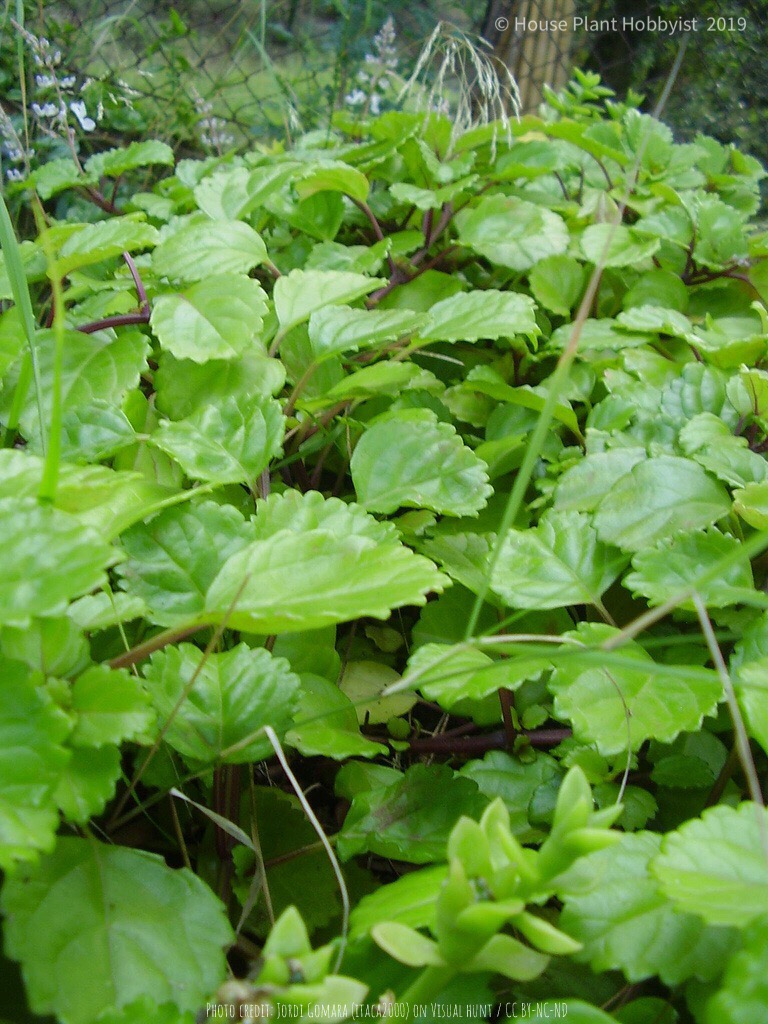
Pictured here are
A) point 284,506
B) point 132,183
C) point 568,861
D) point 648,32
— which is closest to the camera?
point 568,861

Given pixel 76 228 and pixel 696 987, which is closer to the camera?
pixel 696 987

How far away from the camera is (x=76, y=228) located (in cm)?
81

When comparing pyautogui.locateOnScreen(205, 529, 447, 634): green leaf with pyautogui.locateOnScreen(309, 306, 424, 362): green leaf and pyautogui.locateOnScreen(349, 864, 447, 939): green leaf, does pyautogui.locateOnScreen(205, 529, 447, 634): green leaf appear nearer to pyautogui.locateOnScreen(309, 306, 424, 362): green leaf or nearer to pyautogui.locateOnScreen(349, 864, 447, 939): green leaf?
pyautogui.locateOnScreen(349, 864, 447, 939): green leaf

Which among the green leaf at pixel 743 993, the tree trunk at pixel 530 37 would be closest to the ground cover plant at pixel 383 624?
the green leaf at pixel 743 993

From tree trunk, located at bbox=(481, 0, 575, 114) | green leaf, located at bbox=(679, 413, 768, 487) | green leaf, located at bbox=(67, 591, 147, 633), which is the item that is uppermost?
tree trunk, located at bbox=(481, 0, 575, 114)

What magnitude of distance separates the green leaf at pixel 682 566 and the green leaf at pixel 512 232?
1.67 ft

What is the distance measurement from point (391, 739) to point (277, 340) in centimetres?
41

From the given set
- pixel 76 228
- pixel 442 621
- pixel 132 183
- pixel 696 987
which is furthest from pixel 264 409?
pixel 132 183

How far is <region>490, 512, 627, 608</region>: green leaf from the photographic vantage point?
59 centimetres

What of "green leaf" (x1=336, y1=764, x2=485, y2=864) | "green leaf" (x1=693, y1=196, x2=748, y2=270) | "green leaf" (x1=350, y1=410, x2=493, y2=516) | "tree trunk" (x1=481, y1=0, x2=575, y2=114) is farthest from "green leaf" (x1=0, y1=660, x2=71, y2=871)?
"tree trunk" (x1=481, y1=0, x2=575, y2=114)

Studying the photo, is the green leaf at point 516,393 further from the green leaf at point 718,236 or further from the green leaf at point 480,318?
the green leaf at point 718,236

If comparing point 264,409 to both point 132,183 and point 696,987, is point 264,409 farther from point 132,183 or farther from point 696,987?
point 132,183

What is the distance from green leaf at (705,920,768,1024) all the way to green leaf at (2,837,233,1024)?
241 mm

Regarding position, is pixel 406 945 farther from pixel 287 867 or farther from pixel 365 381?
pixel 365 381
